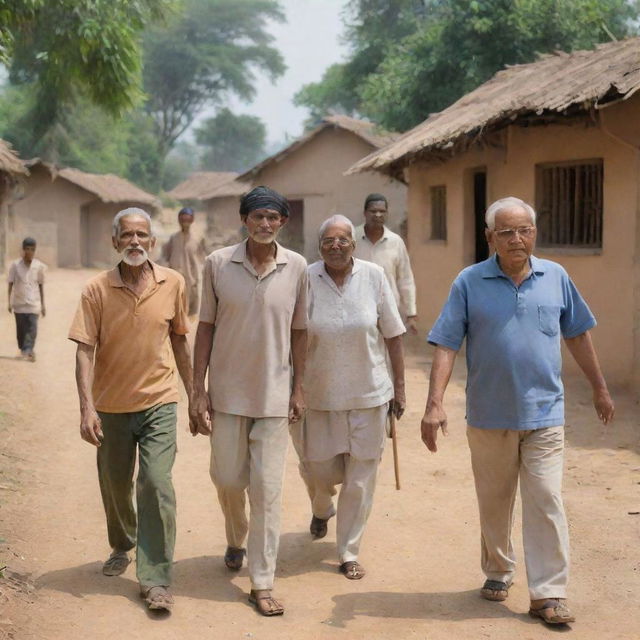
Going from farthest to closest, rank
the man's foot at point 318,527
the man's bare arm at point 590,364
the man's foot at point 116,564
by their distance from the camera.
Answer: the man's foot at point 318,527 → the man's foot at point 116,564 → the man's bare arm at point 590,364

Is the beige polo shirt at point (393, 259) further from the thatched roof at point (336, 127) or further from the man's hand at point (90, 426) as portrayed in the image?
the thatched roof at point (336, 127)

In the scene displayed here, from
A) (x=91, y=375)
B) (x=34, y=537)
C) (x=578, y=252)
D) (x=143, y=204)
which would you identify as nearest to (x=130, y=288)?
(x=91, y=375)

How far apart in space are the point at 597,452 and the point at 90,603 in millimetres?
4541

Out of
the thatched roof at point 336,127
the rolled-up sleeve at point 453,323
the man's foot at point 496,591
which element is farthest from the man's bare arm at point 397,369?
the thatched roof at point 336,127

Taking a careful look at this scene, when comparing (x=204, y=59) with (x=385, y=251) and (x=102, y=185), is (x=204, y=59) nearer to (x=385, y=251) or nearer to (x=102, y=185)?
(x=102, y=185)

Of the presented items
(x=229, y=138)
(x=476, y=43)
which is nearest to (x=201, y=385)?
(x=476, y=43)

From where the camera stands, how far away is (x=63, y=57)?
15.0m

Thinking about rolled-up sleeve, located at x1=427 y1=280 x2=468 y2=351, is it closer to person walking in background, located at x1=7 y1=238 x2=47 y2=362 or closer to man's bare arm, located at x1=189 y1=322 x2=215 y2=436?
man's bare arm, located at x1=189 y1=322 x2=215 y2=436

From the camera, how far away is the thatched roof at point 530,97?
9000mm

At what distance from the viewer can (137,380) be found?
15.6 feet

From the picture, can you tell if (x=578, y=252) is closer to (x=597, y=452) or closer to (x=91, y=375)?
(x=597, y=452)

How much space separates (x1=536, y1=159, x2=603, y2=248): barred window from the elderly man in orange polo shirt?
22.0 feet

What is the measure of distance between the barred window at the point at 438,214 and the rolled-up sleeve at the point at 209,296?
987 cm

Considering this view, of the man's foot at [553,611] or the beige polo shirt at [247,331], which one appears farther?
the beige polo shirt at [247,331]
